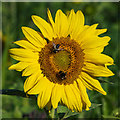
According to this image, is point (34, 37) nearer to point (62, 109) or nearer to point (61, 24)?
point (61, 24)

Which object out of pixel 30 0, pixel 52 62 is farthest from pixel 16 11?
pixel 52 62

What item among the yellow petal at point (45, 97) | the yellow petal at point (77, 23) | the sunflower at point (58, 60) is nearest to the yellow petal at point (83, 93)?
the sunflower at point (58, 60)

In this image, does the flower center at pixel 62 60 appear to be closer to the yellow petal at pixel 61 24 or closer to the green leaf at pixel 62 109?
the yellow petal at pixel 61 24

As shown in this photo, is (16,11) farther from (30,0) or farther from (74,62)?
→ (74,62)

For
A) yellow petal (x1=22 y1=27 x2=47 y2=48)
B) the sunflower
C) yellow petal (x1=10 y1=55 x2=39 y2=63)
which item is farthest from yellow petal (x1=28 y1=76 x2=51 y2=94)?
yellow petal (x1=22 y1=27 x2=47 y2=48)

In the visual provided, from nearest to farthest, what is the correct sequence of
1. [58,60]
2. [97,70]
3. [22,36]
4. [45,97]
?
[45,97], [97,70], [58,60], [22,36]

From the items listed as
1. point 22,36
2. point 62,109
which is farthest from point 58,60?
point 22,36
